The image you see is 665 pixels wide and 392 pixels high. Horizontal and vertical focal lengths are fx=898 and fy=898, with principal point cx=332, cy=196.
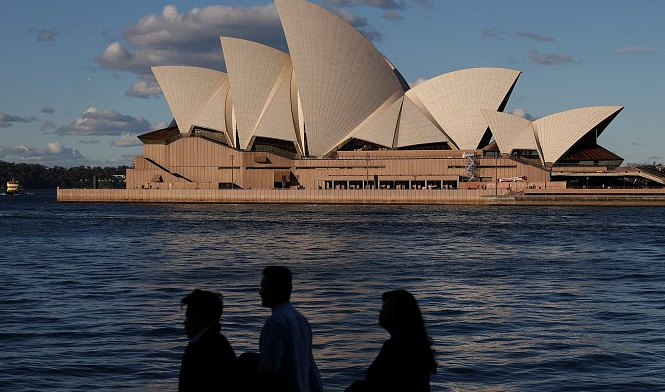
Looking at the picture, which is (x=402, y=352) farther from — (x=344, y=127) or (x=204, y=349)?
(x=344, y=127)

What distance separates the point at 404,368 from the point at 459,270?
20542mm

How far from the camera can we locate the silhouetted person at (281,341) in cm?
621

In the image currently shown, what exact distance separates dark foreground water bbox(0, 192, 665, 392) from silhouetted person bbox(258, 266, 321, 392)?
14.8 ft

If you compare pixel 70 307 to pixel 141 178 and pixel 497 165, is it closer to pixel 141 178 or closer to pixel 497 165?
pixel 497 165

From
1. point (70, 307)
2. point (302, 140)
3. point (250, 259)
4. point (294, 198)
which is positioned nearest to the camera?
point (70, 307)

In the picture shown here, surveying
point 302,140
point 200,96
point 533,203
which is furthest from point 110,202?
point 533,203

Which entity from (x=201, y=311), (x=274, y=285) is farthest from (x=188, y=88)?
(x=201, y=311)

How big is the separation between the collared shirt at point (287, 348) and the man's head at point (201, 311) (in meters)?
0.50

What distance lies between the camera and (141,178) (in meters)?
100

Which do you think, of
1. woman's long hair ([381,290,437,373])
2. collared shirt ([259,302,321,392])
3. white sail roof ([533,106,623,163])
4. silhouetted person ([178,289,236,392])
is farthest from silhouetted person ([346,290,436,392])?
white sail roof ([533,106,623,163])

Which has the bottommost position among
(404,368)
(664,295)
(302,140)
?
(664,295)

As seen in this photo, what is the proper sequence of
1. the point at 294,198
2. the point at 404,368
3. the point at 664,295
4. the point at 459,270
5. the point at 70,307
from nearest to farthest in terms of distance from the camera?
1. the point at 404,368
2. the point at 70,307
3. the point at 664,295
4. the point at 459,270
5. the point at 294,198

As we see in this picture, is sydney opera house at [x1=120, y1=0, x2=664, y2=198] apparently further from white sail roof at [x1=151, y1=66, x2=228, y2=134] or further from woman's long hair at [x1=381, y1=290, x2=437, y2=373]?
woman's long hair at [x1=381, y1=290, x2=437, y2=373]

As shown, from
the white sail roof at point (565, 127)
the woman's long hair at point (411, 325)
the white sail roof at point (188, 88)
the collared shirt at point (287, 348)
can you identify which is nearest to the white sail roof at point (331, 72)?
the white sail roof at point (188, 88)
